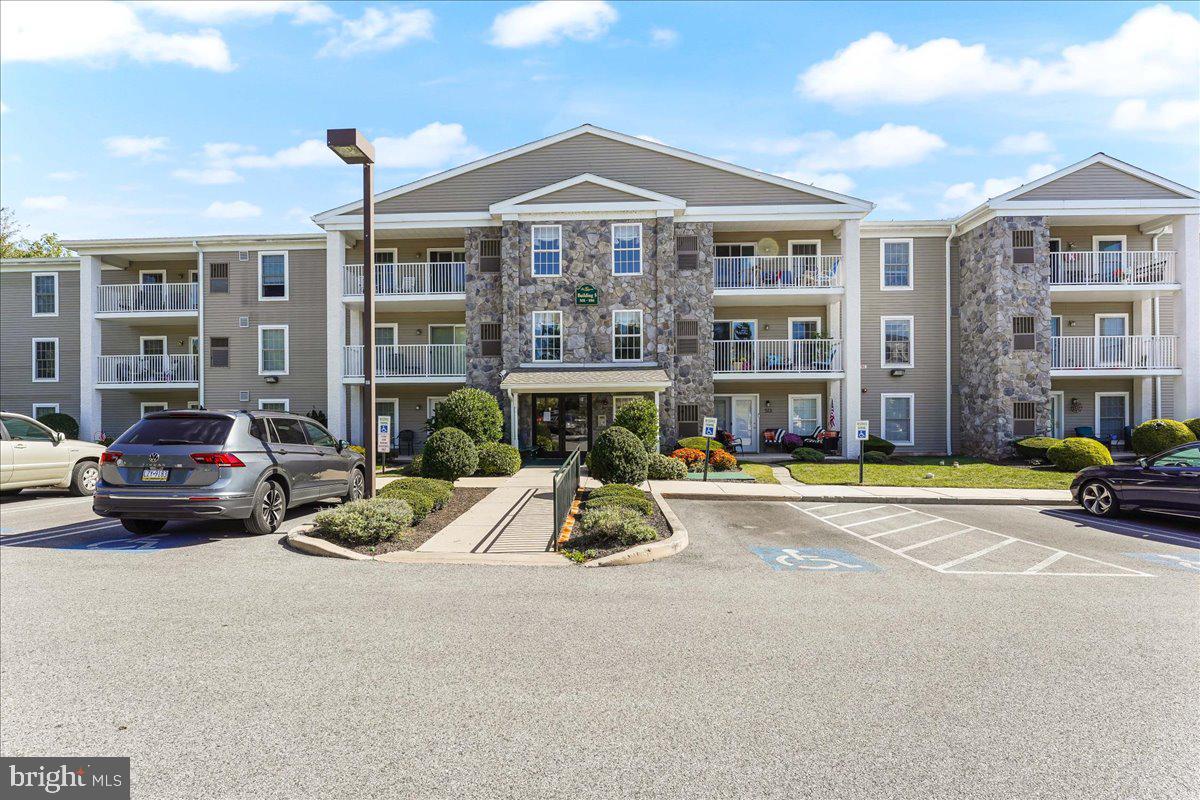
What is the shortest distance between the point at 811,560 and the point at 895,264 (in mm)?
18352

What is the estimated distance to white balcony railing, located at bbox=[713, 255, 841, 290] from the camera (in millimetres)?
20625

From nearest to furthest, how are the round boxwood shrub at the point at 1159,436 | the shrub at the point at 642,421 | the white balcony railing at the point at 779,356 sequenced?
1. the shrub at the point at 642,421
2. the round boxwood shrub at the point at 1159,436
3. the white balcony railing at the point at 779,356

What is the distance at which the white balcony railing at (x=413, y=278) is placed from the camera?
21.3 metres

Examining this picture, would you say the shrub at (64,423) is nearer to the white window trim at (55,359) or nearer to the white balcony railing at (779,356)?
the white window trim at (55,359)

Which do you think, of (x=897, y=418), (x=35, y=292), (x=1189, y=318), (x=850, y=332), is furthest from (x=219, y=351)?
(x=1189, y=318)

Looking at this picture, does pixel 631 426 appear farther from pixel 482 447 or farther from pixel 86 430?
pixel 86 430

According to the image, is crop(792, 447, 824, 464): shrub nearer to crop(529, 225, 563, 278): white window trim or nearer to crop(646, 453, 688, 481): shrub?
crop(646, 453, 688, 481): shrub

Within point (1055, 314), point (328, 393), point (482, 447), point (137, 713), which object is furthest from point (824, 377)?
point (137, 713)

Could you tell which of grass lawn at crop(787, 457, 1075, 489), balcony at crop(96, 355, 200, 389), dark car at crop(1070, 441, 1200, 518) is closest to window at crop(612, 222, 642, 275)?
grass lawn at crop(787, 457, 1075, 489)

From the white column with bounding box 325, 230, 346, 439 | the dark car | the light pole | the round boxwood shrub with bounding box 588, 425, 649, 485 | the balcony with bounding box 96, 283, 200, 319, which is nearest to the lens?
the light pole

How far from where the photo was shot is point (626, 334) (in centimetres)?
2012

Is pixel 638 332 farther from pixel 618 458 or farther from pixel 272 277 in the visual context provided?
pixel 272 277

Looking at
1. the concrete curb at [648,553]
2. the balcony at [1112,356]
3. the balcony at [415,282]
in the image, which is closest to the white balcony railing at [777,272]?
the balcony at [1112,356]

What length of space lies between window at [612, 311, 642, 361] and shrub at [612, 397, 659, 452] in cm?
353
